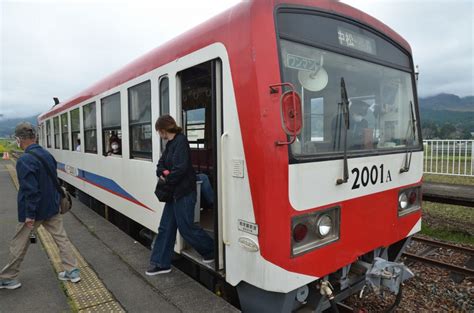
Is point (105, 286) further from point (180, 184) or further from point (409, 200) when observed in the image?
point (409, 200)

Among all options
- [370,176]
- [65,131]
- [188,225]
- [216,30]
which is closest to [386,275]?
[370,176]

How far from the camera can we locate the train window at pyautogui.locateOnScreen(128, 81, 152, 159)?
3.96 metres

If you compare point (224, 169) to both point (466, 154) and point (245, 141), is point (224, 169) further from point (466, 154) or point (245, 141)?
point (466, 154)

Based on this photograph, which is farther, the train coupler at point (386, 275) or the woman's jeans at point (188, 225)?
the woman's jeans at point (188, 225)

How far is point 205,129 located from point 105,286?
273 cm

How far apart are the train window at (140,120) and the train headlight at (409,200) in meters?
2.77

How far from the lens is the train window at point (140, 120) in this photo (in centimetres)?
396

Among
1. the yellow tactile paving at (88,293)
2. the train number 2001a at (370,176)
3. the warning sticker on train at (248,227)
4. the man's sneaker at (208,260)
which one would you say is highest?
the train number 2001a at (370,176)

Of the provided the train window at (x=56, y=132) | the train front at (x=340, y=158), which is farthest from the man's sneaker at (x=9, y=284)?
the train window at (x=56, y=132)

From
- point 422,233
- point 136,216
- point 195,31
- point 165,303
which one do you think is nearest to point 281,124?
point 195,31

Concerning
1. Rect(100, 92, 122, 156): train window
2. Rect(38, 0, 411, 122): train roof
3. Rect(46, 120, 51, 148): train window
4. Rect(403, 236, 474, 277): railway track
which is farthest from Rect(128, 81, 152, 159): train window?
Rect(46, 120, 51, 148): train window

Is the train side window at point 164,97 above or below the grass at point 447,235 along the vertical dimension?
above

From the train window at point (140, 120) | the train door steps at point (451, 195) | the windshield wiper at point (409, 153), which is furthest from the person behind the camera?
the train door steps at point (451, 195)

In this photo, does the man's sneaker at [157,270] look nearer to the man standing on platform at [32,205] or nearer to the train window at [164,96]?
the man standing on platform at [32,205]
